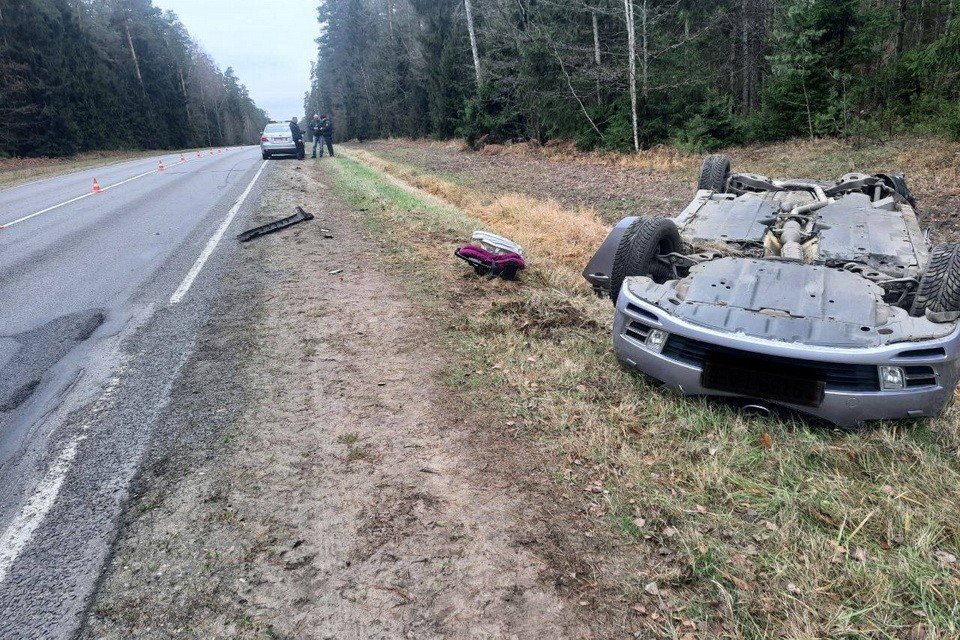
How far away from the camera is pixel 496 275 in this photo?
6598 mm

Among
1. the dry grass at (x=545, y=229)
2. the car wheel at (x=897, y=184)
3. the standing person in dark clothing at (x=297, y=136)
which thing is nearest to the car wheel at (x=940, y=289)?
the car wheel at (x=897, y=184)

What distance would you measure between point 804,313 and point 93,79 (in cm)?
5425

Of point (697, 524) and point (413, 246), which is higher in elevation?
point (413, 246)

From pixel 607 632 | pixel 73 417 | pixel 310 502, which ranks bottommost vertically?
pixel 607 632

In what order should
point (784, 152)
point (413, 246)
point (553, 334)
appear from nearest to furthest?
point (553, 334) → point (413, 246) → point (784, 152)

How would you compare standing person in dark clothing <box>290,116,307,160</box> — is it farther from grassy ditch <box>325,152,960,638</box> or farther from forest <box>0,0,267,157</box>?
grassy ditch <box>325,152,960,638</box>

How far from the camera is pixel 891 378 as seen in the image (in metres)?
3.08

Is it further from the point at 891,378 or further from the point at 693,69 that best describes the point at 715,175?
the point at 693,69

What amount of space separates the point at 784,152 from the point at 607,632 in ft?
58.6

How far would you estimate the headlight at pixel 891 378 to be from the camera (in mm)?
3072

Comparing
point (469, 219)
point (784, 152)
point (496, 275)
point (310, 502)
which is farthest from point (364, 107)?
point (310, 502)

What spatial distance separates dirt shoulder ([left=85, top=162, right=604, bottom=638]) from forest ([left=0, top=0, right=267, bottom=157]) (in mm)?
41823

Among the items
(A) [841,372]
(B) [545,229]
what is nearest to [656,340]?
(A) [841,372]

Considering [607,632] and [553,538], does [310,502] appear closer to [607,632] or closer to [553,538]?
[553,538]
